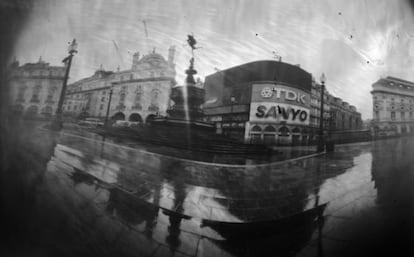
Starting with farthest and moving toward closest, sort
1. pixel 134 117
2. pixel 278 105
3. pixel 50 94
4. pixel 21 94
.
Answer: pixel 278 105 → pixel 134 117 → pixel 50 94 → pixel 21 94

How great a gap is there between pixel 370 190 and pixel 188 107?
2.21 metres

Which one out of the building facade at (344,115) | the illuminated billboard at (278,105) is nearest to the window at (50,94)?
the illuminated billboard at (278,105)

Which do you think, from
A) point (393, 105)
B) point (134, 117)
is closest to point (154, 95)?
point (134, 117)

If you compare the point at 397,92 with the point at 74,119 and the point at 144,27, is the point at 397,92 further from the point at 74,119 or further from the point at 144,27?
the point at 74,119

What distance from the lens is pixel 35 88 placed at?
4.30 feet

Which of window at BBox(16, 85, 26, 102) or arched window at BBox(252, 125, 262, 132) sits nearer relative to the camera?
window at BBox(16, 85, 26, 102)

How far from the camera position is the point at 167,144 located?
68.6 inches

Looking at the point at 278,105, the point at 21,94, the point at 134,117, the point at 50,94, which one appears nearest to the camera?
the point at 21,94

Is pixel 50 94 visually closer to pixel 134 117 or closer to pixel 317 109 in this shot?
pixel 134 117

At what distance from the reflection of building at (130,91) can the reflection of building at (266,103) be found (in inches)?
21.1

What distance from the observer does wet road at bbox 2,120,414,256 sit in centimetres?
97

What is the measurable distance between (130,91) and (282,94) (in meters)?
1.90

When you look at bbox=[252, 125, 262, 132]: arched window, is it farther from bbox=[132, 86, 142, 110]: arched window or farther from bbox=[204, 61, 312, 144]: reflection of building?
bbox=[132, 86, 142, 110]: arched window

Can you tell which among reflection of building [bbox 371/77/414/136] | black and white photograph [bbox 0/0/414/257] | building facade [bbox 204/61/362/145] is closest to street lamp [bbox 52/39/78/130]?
black and white photograph [bbox 0/0/414/257]
